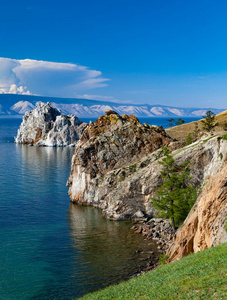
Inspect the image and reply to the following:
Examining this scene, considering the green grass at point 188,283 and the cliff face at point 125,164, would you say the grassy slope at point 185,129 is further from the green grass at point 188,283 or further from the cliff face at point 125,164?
the green grass at point 188,283

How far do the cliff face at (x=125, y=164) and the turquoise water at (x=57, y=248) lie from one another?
181 inches

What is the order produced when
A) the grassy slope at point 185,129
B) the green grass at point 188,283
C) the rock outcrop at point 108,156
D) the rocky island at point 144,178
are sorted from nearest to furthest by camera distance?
the green grass at point 188,283 → the rocky island at point 144,178 → the rock outcrop at point 108,156 → the grassy slope at point 185,129

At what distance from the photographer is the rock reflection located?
42.5m

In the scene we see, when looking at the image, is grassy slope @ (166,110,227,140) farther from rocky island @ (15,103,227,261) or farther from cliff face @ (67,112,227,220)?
cliff face @ (67,112,227,220)

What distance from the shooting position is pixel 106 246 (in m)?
52.6

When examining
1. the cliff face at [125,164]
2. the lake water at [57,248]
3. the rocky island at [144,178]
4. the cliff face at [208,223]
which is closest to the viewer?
the cliff face at [208,223]

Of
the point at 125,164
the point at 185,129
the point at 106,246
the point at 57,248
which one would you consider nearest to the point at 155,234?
the point at 106,246

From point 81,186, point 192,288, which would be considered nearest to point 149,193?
point 81,186

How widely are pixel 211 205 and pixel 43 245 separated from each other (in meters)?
34.1

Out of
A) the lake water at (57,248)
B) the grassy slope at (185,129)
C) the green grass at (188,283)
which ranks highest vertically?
the grassy slope at (185,129)

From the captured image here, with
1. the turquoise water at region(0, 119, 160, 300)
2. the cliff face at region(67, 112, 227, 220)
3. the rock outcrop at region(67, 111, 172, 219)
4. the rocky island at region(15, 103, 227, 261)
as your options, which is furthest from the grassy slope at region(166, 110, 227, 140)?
the turquoise water at region(0, 119, 160, 300)

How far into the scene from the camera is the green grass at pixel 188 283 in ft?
60.5

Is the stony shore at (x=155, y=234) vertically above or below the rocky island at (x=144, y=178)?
below

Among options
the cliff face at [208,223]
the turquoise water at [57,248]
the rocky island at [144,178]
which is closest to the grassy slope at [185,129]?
the rocky island at [144,178]
